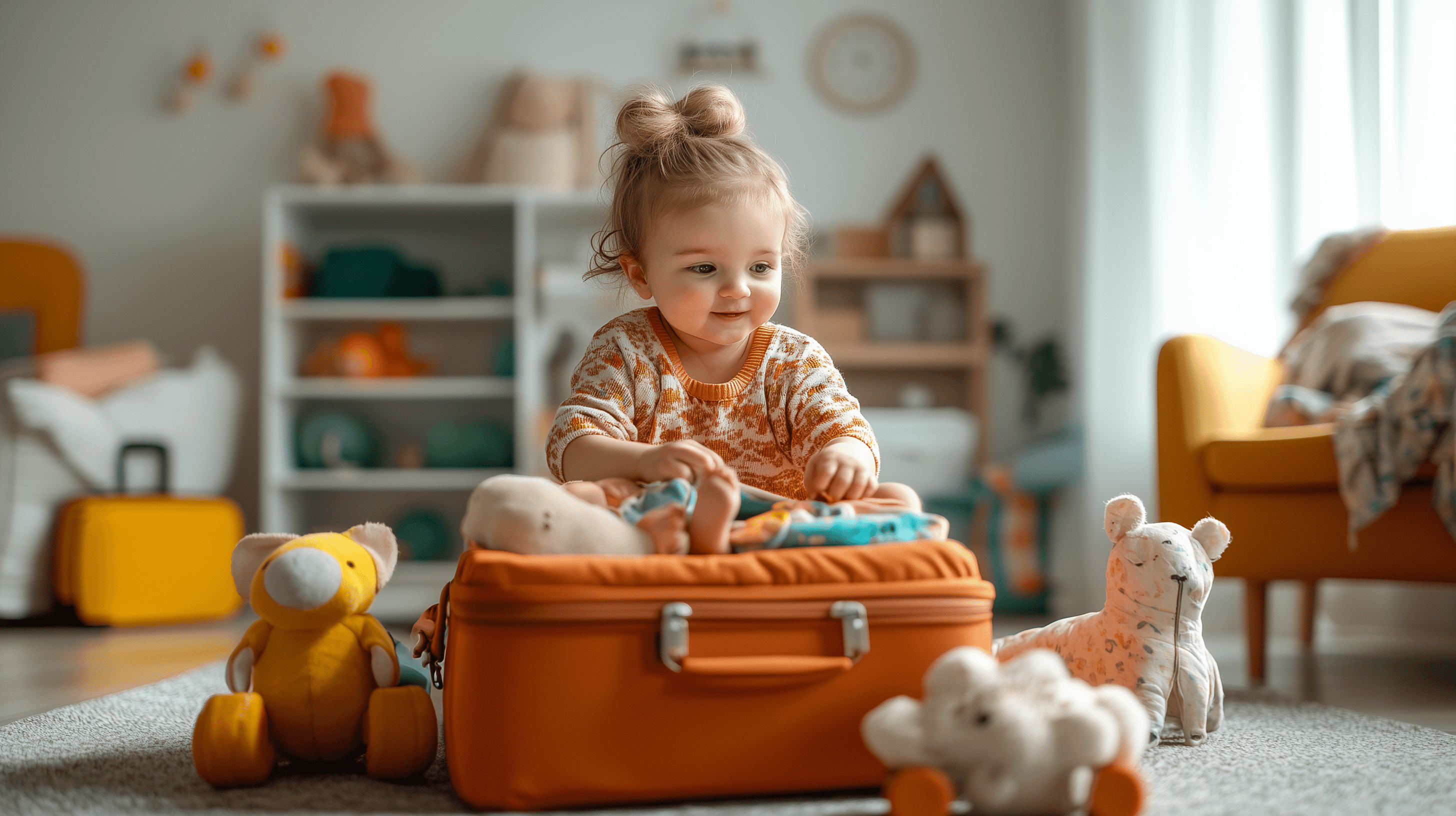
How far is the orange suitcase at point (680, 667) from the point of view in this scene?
857mm

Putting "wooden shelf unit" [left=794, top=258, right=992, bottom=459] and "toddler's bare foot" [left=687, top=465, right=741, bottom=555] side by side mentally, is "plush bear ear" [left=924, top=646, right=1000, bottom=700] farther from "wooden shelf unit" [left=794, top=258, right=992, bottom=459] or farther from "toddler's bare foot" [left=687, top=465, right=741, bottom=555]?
"wooden shelf unit" [left=794, top=258, right=992, bottom=459]

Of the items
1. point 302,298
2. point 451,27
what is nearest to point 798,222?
point 302,298

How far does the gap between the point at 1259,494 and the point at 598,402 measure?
3.58 ft

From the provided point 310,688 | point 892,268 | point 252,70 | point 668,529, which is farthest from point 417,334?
point 668,529

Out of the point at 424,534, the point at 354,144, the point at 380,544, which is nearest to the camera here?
the point at 380,544

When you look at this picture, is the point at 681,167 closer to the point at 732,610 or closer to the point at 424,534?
the point at 732,610

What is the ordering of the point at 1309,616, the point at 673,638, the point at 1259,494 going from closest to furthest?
1. the point at 673,638
2. the point at 1259,494
3. the point at 1309,616

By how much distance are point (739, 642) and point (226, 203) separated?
314 centimetres

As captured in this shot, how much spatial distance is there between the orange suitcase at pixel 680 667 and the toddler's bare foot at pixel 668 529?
3 centimetres

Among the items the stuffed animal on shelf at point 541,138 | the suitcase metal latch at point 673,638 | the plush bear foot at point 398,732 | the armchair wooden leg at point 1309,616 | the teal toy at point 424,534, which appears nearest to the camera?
the suitcase metal latch at point 673,638

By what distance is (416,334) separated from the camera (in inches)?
135

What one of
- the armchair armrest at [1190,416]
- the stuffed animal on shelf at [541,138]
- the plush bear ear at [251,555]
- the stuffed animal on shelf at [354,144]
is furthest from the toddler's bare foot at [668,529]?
the stuffed animal on shelf at [354,144]

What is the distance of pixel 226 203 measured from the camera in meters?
3.46

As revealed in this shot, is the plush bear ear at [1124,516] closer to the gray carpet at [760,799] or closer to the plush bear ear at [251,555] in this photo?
the gray carpet at [760,799]
